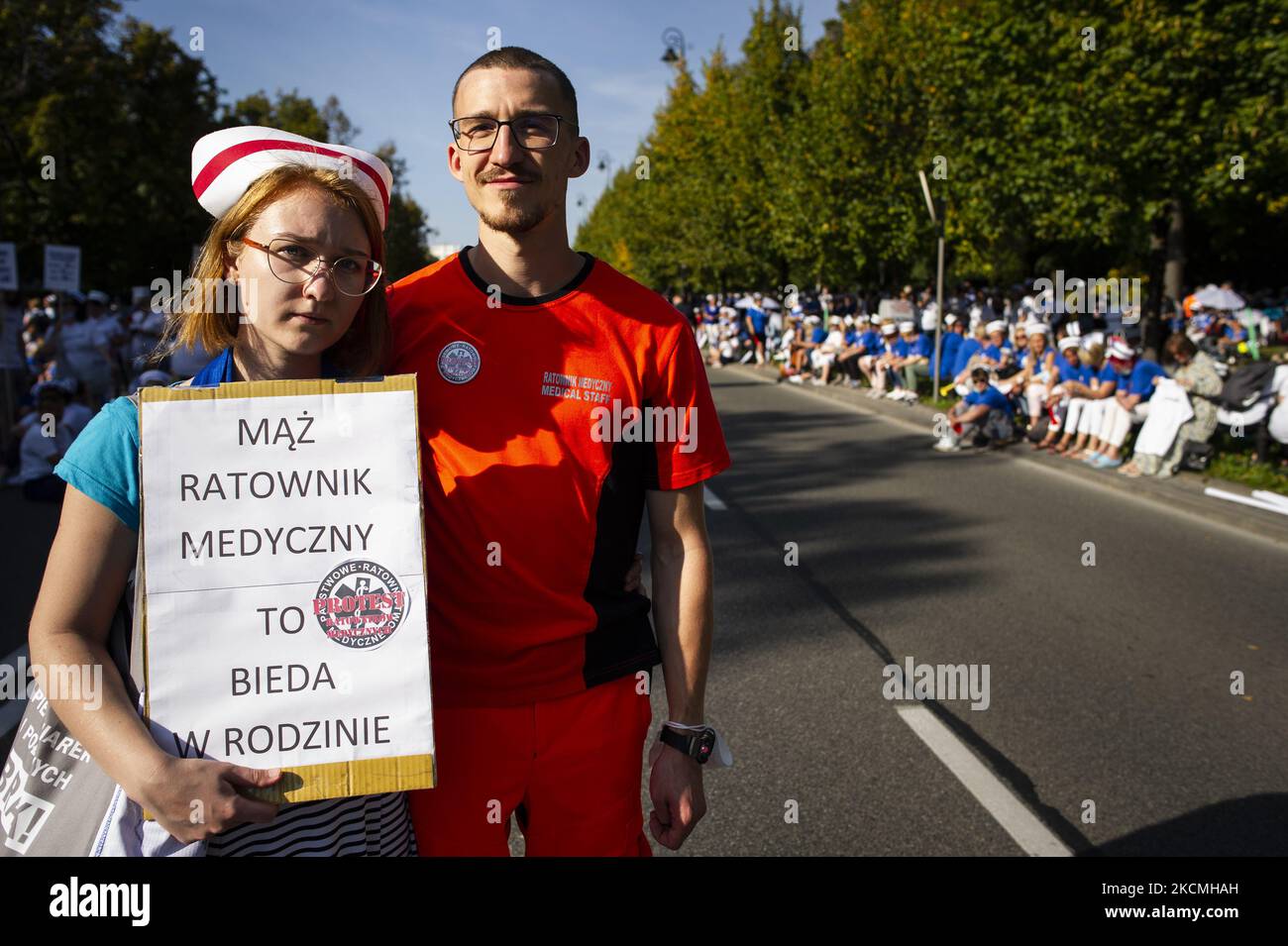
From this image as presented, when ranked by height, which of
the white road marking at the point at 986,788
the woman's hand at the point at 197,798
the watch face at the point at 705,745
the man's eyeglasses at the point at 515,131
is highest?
the man's eyeglasses at the point at 515,131

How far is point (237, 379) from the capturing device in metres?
1.87

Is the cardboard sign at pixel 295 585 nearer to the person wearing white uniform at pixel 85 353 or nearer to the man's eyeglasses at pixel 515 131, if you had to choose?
the man's eyeglasses at pixel 515 131

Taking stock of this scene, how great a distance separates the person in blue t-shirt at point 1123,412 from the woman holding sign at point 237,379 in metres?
12.1

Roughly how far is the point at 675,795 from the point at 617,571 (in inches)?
19.3

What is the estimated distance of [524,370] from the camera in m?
2.11

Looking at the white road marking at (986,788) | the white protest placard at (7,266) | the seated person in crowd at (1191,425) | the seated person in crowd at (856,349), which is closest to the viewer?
the white road marking at (986,788)

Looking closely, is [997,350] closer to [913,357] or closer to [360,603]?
[913,357]

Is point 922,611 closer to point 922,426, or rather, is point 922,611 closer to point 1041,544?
point 1041,544

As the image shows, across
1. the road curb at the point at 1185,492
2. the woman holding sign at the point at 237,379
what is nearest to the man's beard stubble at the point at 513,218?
the woman holding sign at the point at 237,379

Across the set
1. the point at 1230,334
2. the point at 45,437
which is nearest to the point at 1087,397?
the point at 45,437

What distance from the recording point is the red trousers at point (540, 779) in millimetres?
2080

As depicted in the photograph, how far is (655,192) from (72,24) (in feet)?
94.8

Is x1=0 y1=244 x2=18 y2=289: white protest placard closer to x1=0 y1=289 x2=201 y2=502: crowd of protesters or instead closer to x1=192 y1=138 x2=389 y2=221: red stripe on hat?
x1=0 y1=289 x2=201 y2=502: crowd of protesters

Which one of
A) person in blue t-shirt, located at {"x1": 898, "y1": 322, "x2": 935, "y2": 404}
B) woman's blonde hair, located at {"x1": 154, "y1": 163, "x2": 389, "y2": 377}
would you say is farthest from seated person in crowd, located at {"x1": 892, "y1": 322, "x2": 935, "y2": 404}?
woman's blonde hair, located at {"x1": 154, "y1": 163, "x2": 389, "y2": 377}
